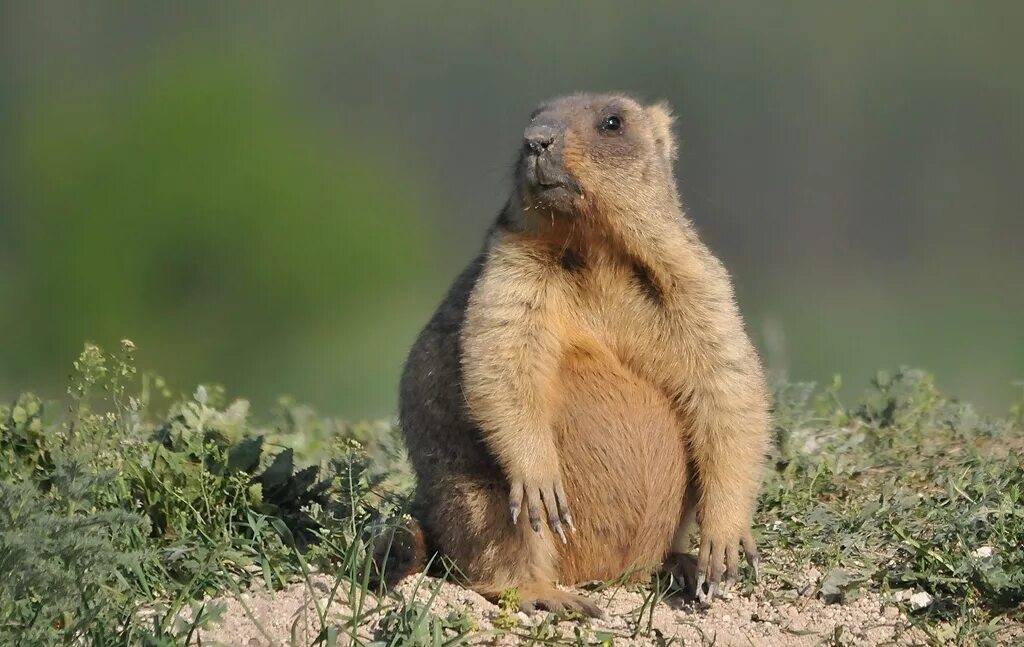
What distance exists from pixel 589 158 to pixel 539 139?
245mm

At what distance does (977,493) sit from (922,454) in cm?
82

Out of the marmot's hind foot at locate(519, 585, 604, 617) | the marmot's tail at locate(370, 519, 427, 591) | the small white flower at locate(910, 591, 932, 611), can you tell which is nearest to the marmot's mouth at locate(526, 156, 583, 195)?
the marmot's tail at locate(370, 519, 427, 591)

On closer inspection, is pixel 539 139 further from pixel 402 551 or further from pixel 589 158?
pixel 402 551

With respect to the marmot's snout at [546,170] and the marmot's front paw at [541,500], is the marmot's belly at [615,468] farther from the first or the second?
the marmot's snout at [546,170]

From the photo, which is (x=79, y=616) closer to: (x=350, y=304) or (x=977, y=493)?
(x=977, y=493)

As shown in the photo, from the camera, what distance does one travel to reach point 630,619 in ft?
18.5

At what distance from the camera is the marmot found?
5.81 metres

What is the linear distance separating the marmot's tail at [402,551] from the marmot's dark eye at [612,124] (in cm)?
174

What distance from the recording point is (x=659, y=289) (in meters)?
5.96

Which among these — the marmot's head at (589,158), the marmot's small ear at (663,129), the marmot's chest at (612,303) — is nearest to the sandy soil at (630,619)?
the marmot's chest at (612,303)

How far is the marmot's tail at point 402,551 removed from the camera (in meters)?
5.88

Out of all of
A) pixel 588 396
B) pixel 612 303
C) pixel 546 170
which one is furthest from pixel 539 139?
pixel 588 396

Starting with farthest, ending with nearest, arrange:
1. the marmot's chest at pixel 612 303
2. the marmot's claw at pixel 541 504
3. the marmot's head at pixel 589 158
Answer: the marmot's chest at pixel 612 303, the marmot's head at pixel 589 158, the marmot's claw at pixel 541 504

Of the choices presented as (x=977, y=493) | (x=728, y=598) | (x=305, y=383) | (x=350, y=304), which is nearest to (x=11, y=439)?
(x=728, y=598)
